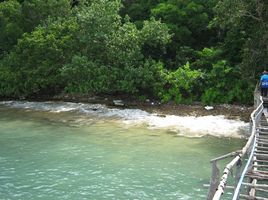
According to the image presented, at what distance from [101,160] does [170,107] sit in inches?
467

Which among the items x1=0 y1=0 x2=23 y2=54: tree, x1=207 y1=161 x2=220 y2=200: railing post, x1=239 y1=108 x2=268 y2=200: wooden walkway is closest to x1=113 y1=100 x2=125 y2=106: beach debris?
x1=0 y1=0 x2=23 y2=54: tree

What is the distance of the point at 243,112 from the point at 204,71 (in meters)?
5.98

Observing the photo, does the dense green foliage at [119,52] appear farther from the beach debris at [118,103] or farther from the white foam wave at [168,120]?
the white foam wave at [168,120]

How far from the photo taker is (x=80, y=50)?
113 ft

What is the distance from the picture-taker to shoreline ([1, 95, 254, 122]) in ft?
88.9

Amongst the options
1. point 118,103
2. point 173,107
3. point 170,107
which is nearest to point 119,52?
point 118,103

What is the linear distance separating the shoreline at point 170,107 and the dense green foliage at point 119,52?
0.66m

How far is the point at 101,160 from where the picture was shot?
1875 cm

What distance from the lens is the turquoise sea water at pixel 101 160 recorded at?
594 inches

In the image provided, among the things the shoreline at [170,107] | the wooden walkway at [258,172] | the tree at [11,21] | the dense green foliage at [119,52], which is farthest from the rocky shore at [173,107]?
the wooden walkway at [258,172]

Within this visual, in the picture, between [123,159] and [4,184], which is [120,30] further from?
[4,184]

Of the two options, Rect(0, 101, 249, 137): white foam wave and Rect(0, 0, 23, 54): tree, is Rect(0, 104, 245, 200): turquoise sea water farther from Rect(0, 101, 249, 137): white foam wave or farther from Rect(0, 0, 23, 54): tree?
Rect(0, 0, 23, 54): tree

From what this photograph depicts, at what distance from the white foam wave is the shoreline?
90 cm

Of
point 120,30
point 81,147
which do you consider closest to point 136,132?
point 81,147
